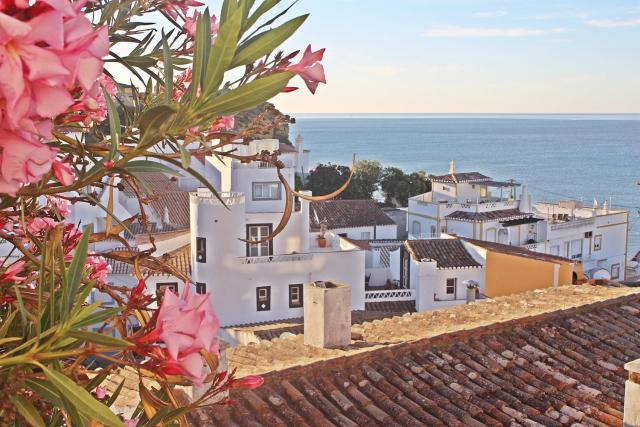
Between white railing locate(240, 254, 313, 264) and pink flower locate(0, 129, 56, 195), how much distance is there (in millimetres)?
19936

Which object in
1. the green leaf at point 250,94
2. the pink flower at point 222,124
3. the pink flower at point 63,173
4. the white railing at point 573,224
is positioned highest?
the green leaf at point 250,94

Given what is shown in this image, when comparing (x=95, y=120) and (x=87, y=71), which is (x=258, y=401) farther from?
(x=87, y=71)

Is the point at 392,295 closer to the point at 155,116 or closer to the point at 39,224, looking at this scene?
the point at 39,224

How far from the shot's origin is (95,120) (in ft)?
5.90

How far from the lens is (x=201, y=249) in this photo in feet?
67.5

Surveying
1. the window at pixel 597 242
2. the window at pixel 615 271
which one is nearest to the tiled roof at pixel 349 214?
the window at pixel 597 242

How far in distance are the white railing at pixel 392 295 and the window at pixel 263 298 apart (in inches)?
120

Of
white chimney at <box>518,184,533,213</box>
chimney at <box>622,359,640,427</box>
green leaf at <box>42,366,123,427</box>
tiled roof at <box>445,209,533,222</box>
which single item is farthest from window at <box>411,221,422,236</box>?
green leaf at <box>42,366,123,427</box>

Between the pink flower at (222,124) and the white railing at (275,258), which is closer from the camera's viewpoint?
the pink flower at (222,124)

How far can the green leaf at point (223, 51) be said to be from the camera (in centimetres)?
104

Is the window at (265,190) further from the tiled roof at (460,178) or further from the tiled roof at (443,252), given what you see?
the tiled roof at (460,178)

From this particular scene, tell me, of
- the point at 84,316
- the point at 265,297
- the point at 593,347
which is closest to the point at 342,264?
the point at 265,297

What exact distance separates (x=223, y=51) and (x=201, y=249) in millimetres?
19784

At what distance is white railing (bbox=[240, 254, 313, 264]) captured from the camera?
68.3 feet
